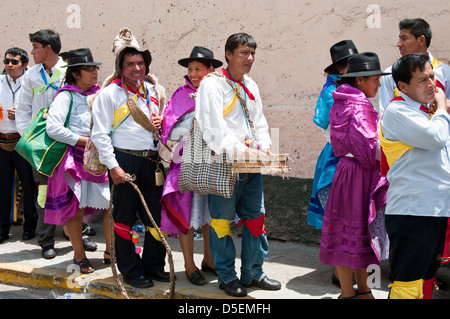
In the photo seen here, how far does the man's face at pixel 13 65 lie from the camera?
275 inches

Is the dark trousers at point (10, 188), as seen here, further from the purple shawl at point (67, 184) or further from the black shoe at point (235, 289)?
the black shoe at point (235, 289)

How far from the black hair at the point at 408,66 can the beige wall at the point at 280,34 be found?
6.73 feet

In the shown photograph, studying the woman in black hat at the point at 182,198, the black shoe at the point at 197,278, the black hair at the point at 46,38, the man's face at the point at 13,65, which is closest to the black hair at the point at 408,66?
the woman in black hat at the point at 182,198

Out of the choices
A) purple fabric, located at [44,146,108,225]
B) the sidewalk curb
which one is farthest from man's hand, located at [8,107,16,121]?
the sidewalk curb

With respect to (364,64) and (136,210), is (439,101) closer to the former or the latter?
(364,64)

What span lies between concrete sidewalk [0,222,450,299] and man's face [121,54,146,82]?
1757 millimetres

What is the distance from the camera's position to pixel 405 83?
3.50 meters

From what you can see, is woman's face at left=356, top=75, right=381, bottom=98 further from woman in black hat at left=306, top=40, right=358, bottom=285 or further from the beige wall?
the beige wall

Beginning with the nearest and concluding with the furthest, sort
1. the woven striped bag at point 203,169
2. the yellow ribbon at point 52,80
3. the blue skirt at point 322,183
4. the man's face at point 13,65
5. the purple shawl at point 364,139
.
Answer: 1. the purple shawl at point 364,139
2. the woven striped bag at point 203,169
3. the blue skirt at point 322,183
4. the yellow ribbon at point 52,80
5. the man's face at point 13,65

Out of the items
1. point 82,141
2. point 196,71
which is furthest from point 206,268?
point 196,71

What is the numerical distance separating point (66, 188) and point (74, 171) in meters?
0.18

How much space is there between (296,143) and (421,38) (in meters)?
1.89

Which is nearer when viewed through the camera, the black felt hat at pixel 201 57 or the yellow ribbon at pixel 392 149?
the yellow ribbon at pixel 392 149
